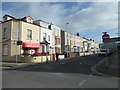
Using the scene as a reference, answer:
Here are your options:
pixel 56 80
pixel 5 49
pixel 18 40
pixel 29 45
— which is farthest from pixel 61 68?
pixel 5 49

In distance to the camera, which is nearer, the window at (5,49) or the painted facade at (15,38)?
the painted facade at (15,38)

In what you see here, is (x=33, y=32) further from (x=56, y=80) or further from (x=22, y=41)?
(x=56, y=80)

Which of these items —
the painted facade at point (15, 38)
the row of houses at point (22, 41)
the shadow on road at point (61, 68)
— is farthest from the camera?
the painted facade at point (15, 38)

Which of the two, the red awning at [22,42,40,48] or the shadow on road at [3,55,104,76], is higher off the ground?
the red awning at [22,42,40,48]

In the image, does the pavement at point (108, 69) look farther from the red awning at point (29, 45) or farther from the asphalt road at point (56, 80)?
the red awning at point (29, 45)

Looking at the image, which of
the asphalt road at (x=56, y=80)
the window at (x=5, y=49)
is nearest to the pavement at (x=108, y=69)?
the asphalt road at (x=56, y=80)

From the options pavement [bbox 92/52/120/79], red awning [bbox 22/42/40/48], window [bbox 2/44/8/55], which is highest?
red awning [bbox 22/42/40/48]

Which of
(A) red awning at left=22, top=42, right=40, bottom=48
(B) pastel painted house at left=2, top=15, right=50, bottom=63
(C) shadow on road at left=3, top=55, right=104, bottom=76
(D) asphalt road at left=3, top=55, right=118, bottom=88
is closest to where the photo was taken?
(D) asphalt road at left=3, top=55, right=118, bottom=88

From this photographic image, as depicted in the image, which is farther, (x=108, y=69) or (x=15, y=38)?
(x=15, y=38)

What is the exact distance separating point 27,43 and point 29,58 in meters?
4.43

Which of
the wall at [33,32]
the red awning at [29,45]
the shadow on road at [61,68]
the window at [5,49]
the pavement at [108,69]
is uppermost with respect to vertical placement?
the wall at [33,32]

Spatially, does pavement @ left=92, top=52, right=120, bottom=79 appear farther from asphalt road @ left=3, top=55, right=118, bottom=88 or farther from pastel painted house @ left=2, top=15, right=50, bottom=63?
pastel painted house @ left=2, top=15, right=50, bottom=63

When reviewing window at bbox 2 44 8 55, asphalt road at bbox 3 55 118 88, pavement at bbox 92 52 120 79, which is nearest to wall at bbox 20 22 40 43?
window at bbox 2 44 8 55

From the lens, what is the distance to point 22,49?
91.5ft
